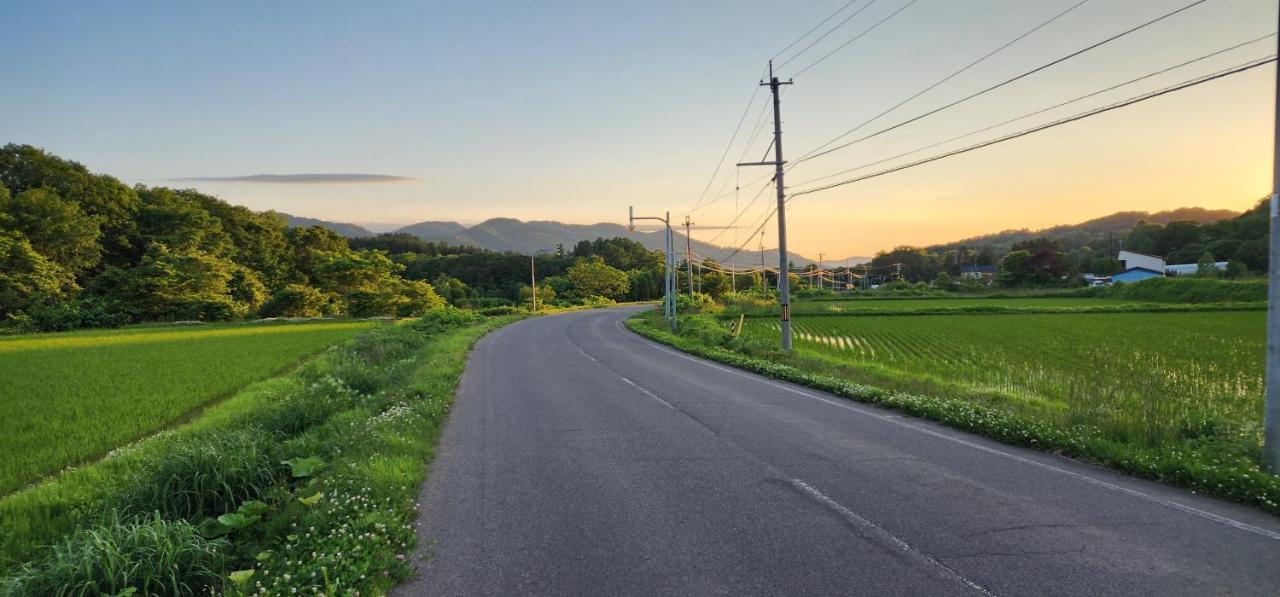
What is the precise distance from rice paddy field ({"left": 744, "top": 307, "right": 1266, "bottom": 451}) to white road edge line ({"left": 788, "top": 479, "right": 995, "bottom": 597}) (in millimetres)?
4569

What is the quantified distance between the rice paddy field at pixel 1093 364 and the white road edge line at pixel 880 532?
4.57 m

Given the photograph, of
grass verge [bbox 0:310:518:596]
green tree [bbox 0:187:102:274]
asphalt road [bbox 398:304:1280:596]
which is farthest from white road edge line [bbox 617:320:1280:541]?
green tree [bbox 0:187:102:274]

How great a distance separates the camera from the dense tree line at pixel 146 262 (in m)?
38.6

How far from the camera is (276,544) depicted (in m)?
4.58

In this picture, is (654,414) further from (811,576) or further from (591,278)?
(591,278)

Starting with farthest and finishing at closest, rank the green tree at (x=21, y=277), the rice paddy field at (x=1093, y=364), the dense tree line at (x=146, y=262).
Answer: the dense tree line at (x=146, y=262)
the green tree at (x=21, y=277)
the rice paddy field at (x=1093, y=364)

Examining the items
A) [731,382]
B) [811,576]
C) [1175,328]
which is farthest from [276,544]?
[1175,328]

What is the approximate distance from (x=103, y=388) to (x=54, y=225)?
1588 inches

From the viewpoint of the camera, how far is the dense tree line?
Result: 38.6 meters

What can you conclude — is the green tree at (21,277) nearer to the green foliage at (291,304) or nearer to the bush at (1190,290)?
the green foliage at (291,304)

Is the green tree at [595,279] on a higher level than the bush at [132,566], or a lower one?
higher

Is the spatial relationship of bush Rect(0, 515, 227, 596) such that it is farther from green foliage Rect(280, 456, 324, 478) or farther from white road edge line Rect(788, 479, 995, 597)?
white road edge line Rect(788, 479, 995, 597)

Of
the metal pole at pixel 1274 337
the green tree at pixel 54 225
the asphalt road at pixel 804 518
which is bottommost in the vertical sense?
the asphalt road at pixel 804 518

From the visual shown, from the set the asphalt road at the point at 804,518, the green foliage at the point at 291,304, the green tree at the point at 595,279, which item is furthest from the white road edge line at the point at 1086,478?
the green tree at the point at 595,279
